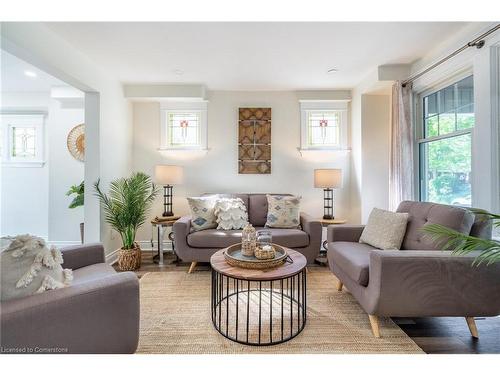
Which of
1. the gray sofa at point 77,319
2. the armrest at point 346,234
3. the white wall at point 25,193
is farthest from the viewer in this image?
the white wall at point 25,193

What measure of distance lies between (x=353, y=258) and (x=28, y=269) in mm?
2052

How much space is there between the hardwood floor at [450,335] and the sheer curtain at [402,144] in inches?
52.8

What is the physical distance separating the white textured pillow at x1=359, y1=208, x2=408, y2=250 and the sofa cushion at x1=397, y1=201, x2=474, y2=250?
0.27 feet

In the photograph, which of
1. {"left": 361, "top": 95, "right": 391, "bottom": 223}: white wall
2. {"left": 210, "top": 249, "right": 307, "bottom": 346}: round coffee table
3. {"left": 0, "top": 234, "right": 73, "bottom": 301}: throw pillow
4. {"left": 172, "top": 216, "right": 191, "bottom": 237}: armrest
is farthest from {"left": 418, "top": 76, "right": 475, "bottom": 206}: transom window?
{"left": 0, "top": 234, "right": 73, "bottom": 301}: throw pillow

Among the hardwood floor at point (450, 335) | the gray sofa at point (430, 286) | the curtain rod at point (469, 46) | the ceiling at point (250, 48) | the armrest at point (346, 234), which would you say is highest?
the ceiling at point (250, 48)

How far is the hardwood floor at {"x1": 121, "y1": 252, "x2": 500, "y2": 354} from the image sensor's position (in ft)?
5.10

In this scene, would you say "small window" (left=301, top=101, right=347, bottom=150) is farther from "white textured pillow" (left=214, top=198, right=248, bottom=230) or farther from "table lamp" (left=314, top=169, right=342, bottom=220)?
"white textured pillow" (left=214, top=198, right=248, bottom=230)

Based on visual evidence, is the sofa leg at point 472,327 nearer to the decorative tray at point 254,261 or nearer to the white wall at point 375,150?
the decorative tray at point 254,261

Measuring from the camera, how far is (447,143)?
2.52m

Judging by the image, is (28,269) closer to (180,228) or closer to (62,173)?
(180,228)

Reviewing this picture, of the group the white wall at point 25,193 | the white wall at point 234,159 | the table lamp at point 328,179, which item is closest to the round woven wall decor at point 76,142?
the white wall at point 25,193

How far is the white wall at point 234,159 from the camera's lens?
370 centimetres
